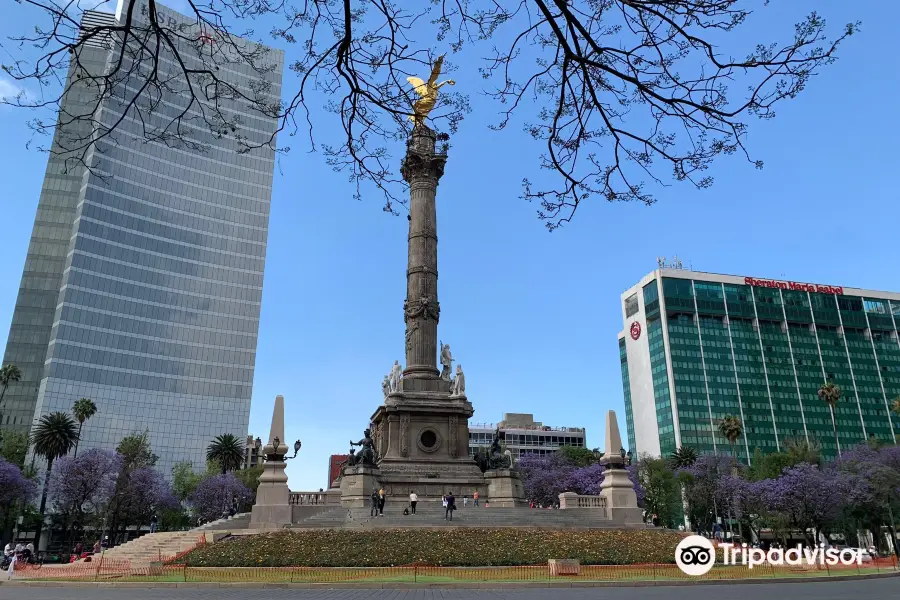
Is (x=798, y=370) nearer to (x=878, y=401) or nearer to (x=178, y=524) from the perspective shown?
(x=878, y=401)

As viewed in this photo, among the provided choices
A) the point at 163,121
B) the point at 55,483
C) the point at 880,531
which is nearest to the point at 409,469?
the point at 55,483

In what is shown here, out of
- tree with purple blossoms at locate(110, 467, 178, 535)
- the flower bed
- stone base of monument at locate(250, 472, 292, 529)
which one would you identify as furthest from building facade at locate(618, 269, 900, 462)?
stone base of monument at locate(250, 472, 292, 529)

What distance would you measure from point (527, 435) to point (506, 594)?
364 ft

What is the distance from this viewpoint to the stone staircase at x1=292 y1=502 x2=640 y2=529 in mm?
24281

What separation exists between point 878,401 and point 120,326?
124266mm

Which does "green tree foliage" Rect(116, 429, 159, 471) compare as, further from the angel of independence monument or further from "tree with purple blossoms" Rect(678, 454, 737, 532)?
"tree with purple blossoms" Rect(678, 454, 737, 532)

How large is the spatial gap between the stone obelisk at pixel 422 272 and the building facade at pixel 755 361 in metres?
79.8

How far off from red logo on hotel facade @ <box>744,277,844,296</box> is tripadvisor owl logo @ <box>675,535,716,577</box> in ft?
350

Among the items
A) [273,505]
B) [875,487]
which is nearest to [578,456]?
[875,487]

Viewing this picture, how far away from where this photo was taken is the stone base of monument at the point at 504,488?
29844 millimetres

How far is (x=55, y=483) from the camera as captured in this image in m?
53.2

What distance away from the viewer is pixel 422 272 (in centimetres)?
3553

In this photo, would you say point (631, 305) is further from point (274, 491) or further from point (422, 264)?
point (274, 491)

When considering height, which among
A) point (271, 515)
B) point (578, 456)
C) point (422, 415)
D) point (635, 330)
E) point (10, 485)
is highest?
point (635, 330)
